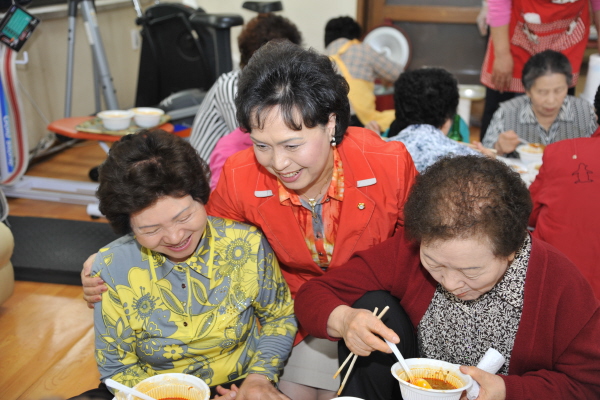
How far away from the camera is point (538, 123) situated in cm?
289

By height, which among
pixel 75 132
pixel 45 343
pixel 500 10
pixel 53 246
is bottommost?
pixel 45 343

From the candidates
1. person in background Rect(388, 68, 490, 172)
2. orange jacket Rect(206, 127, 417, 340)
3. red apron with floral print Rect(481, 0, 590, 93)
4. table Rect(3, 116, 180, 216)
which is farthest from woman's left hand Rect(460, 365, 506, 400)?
table Rect(3, 116, 180, 216)

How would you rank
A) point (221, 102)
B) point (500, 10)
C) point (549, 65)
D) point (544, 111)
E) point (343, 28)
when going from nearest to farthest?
point (221, 102) → point (549, 65) → point (544, 111) → point (500, 10) → point (343, 28)

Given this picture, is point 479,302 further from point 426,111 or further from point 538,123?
point 538,123

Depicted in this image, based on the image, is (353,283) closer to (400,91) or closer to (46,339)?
(400,91)

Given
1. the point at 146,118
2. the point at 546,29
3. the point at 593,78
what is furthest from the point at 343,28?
the point at 593,78

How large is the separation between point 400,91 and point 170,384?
1.54 meters

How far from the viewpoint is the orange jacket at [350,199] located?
1656 mm

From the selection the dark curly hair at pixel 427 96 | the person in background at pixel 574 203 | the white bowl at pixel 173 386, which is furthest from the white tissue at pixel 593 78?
the white bowl at pixel 173 386

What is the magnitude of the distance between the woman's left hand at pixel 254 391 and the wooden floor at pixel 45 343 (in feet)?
2.12

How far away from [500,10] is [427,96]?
3.45ft

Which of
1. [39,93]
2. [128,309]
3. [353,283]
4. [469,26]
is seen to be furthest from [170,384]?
[469,26]

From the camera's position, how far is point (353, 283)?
1494mm

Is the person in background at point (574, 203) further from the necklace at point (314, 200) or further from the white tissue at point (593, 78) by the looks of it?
the white tissue at point (593, 78)
